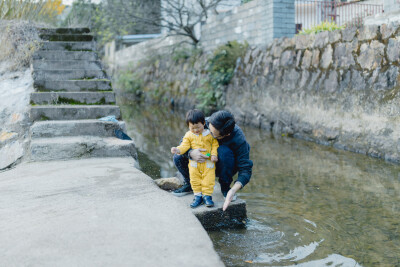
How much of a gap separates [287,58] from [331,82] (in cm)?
159

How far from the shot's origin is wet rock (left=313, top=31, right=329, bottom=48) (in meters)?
7.27

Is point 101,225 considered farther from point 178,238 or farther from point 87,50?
point 87,50

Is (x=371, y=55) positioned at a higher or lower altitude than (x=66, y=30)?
lower

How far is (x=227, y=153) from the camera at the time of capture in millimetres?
2973

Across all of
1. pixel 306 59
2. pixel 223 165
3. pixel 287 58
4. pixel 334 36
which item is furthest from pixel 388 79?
pixel 223 165

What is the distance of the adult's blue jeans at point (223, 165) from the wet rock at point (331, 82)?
4432 mm

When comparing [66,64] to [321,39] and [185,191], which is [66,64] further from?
[321,39]

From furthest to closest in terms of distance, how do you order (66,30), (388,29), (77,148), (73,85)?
1. (66,30)
2. (388,29)
3. (73,85)
4. (77,148)

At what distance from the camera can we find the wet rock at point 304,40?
25.3ft

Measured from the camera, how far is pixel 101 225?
231 cm

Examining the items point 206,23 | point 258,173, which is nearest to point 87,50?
point 258,173

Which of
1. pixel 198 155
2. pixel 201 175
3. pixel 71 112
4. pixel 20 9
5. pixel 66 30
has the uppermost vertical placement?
pixel 20 9

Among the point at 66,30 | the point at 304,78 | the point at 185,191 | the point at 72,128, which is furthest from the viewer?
the point at 304,78

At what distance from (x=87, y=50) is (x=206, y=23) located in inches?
303
